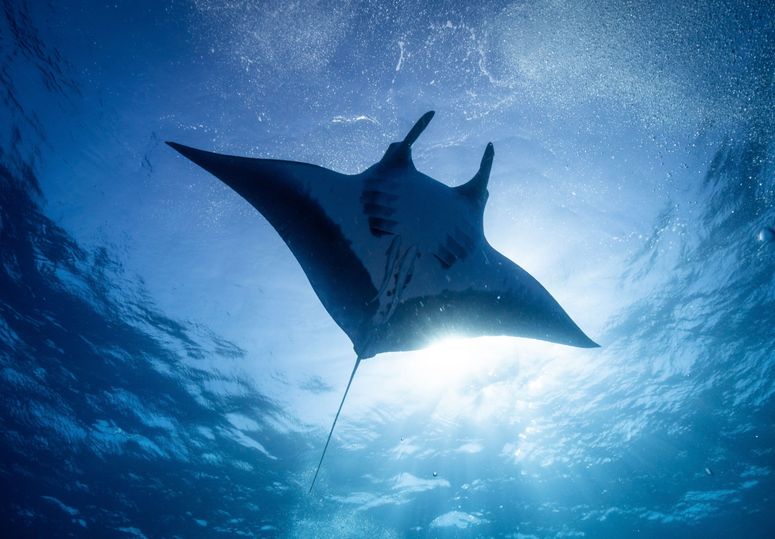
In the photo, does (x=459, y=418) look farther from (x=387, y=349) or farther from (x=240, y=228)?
(x=387, y=349)

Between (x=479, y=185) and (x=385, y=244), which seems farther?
(x=479, y=185)

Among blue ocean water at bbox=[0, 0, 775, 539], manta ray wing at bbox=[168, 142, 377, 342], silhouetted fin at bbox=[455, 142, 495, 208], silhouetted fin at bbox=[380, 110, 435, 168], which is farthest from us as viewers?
blue ocean water at bbox=[0, 0, 775, 539]

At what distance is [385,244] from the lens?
151 inches

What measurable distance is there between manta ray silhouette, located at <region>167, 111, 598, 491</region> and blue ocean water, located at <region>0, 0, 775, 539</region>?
763 millimetres

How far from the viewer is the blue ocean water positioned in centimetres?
658

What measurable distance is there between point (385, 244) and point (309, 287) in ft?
20.7

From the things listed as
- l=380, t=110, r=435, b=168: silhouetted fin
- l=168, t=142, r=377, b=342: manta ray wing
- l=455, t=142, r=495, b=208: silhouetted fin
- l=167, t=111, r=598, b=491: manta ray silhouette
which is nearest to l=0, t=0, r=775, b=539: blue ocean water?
l=167, t=111, r=598, b=491: manta ray silhouette

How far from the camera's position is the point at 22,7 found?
6625 millimetres

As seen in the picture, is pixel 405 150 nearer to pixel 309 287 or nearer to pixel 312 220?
pixel 312 220

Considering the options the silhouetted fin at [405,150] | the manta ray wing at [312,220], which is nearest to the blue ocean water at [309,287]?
the manta ray wing at [312,220]

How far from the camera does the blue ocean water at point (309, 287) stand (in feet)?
21.6

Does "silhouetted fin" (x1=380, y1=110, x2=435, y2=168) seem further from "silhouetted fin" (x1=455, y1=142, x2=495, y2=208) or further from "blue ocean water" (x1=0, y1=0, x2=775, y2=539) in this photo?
"blue ocean water" (x1=0, y1=0, x2=775, y2=539)

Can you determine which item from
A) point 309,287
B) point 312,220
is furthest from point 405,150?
point 309,287

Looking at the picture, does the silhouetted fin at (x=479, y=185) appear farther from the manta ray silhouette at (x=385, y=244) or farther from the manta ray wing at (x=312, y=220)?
the manta ray wing at (x=312, y=220)
